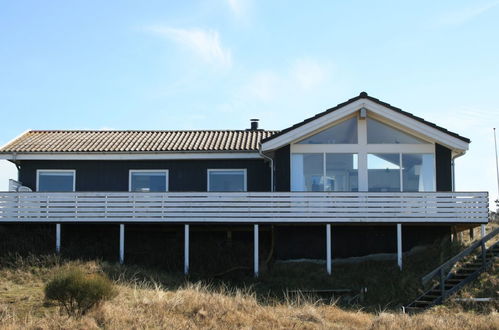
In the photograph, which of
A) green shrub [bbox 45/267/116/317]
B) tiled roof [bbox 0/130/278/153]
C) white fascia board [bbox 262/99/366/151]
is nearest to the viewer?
green shrub [bbox 45/267/116/317]

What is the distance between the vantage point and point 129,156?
97.6ft

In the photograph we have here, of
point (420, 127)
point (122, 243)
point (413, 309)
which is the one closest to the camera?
point (413, 309)

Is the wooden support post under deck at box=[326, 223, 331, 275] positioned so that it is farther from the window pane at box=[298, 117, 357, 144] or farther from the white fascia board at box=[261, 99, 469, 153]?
the white fascia board at box=[261, 99, 469, 153]

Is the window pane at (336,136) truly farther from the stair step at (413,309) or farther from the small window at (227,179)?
the stair step at (413,309)

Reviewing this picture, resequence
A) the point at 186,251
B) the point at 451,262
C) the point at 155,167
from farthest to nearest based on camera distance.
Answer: the point at 155,167, the point at 186,251, the point at 451,262

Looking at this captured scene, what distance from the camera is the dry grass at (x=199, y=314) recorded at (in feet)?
60.6

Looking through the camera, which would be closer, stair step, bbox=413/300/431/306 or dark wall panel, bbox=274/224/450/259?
stair step, bbox=413/300/431/306

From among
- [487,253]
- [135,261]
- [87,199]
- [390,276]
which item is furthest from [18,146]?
[487,253]

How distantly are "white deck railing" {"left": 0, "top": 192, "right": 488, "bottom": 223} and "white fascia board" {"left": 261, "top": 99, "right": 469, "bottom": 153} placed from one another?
1.77 metres

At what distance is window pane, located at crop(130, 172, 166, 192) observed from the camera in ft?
98.5

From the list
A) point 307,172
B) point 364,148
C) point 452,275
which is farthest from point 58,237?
point 452,275

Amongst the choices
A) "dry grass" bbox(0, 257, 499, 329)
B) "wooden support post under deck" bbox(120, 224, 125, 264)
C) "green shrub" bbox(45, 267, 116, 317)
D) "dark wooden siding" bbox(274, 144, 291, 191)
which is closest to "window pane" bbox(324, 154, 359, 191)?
"dark wooden siding" bbox(274, 144, 291, 191)

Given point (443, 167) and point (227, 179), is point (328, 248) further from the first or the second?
point (227, 179)

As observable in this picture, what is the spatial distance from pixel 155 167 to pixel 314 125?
658 cm
